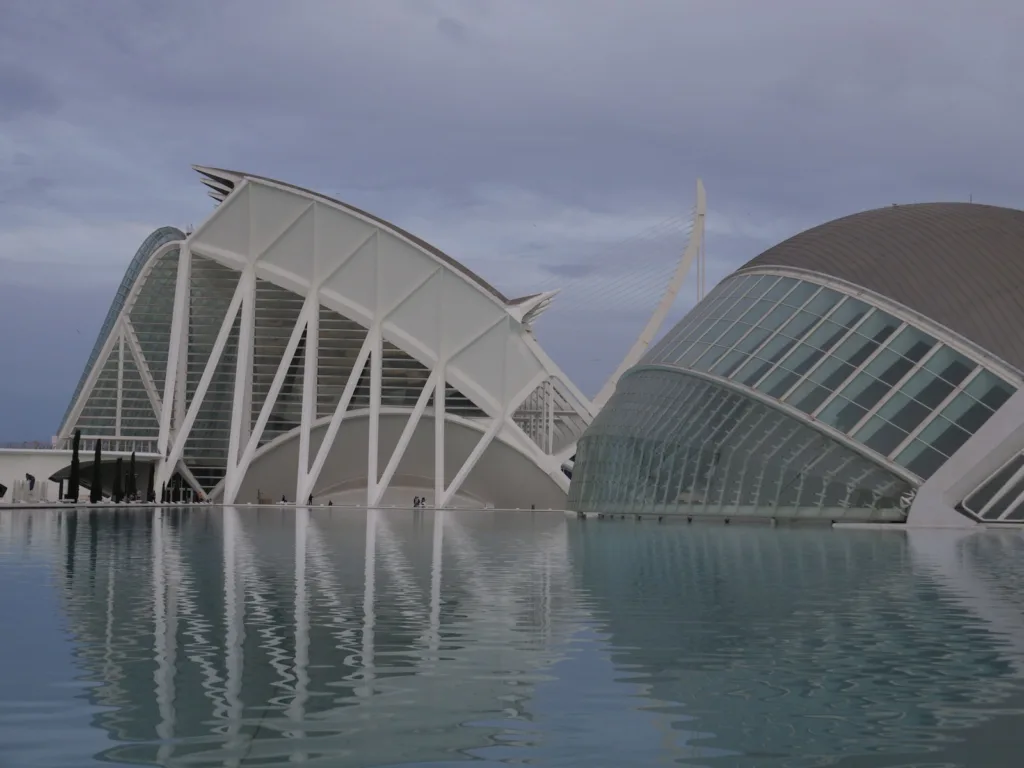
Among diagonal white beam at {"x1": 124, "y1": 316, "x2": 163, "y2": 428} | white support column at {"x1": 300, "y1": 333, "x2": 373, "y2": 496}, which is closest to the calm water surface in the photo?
white support column at {"x1": 300, "y1": 333, "x2": 373, "y2": 496}

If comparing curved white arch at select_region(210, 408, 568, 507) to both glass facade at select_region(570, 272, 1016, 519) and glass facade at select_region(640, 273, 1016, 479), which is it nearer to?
glass facade at select_region(570, 272, 1016, 519)

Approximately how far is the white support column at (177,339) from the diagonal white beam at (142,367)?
4.57 meters

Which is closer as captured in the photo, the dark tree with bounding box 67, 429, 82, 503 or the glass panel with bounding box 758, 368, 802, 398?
the glass panel with bounding box 758, 368, 802, 398

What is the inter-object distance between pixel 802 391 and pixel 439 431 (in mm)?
32947

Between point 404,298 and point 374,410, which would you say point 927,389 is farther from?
point 404,298

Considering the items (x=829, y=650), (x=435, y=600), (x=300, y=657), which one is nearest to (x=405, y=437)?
(x=435, y=600)

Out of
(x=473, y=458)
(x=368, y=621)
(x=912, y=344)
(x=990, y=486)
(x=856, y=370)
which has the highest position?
(x=912, y=344)

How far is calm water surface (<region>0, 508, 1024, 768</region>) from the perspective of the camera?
686cm

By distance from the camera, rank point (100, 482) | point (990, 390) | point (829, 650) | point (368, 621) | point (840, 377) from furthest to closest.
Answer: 1. point (100, 482)
2. point (840, 377)
3. point (990, 390)
4. point (368, 621)
5. point (829, 650)

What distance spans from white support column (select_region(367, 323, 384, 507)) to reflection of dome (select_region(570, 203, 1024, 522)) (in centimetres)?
2256

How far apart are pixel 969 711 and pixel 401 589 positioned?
8.24m

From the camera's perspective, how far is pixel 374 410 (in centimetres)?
6700

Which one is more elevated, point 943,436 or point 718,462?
point 943,436

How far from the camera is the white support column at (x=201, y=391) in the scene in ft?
226
